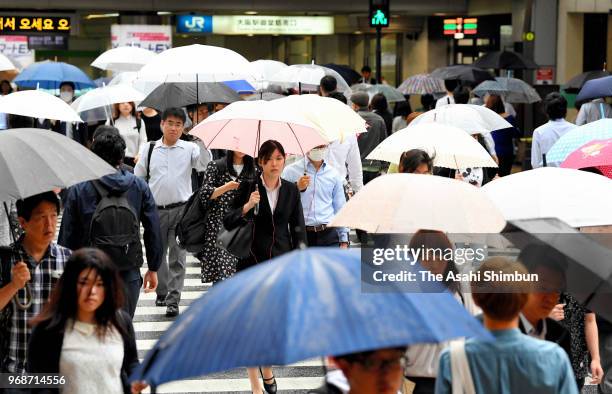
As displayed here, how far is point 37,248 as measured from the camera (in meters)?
6.39

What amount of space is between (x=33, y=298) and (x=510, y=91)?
626 inches

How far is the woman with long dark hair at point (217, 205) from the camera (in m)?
10.2

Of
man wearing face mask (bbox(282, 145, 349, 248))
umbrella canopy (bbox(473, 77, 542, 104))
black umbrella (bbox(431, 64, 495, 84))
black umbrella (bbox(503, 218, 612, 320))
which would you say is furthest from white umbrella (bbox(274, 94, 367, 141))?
black umbrella (bbox(431, 64, 495, 84))

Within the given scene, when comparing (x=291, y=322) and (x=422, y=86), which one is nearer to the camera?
(x=291, y=322)

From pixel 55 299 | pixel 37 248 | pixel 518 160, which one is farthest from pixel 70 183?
pixel 518 160

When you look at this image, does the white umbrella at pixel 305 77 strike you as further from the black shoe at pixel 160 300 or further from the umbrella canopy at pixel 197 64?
the black shoe at pixel 160 300

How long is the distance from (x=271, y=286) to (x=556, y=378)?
4.71ft

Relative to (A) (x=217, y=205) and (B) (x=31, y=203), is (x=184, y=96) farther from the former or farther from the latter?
(B) (x=31, y=203)

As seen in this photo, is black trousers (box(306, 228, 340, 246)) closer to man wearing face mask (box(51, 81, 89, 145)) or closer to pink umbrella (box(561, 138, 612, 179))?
pink umbrella (box(561, 138, 612, 179))

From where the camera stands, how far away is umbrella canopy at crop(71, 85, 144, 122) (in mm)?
15945

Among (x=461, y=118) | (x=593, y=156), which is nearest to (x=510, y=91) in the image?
(x=461, y=118)

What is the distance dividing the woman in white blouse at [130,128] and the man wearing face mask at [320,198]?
610 centimetres

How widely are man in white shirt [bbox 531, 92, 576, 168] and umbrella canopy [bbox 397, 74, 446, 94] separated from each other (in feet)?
31.7

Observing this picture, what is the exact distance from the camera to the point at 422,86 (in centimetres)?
2483
